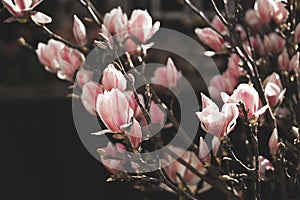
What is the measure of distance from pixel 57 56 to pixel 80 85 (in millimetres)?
61

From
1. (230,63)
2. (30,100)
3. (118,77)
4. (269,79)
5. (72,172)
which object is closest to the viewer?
(118,77)

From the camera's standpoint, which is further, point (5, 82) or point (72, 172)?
point (5, 82)

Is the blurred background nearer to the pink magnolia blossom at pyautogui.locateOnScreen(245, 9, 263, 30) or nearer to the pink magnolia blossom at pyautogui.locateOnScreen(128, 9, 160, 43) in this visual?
the pink magnolia blossom at pyautogui.locateOnScreen(245, 9, 263, 30)

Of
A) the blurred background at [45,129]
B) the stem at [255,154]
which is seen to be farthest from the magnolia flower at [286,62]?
the blurred background at [45,129]

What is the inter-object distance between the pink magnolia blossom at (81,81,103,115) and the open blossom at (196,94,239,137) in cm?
17

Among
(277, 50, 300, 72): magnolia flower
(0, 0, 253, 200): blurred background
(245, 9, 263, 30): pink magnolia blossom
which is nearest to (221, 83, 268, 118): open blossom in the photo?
(277, 50, 300, 72): magnolia flower

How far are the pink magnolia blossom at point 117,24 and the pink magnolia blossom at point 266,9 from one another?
0.65ft

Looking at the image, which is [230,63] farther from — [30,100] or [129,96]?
[30,100]

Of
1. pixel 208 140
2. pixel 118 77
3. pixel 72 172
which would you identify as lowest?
pixel 72 172

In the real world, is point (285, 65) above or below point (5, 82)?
above

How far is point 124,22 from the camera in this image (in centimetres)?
88

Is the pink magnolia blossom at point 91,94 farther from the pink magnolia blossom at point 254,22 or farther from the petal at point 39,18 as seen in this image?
the pink magnolia blossom at point 254,22

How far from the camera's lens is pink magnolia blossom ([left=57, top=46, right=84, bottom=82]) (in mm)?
867

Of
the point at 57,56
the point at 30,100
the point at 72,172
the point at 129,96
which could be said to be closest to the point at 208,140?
the point at 129,96
